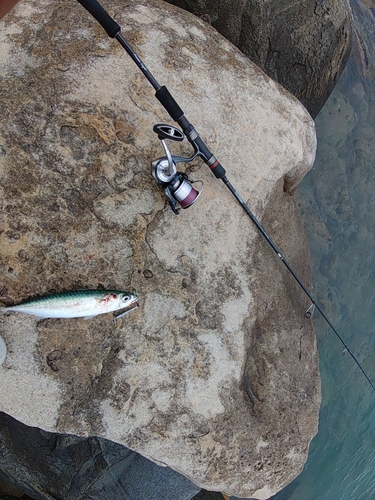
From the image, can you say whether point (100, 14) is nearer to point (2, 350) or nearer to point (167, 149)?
point (167, 149)

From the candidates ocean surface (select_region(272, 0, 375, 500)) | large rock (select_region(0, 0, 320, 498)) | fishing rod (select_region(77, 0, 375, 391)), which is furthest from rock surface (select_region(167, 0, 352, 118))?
fishing rod (select_region(77, 0, 375, 391))

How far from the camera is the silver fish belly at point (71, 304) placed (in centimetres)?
262

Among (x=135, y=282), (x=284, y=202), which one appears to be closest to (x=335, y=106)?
(x=284, y=202)

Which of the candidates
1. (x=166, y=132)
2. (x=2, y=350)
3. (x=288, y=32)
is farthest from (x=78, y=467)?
(x=288, y=32)

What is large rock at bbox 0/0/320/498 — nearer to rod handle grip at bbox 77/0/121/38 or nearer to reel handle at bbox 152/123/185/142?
reel handle at bbox 152/123/185/142

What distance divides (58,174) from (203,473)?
91.7 inches

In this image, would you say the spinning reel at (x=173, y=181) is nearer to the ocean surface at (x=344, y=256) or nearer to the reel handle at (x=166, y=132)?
the reel handle at (x=166, y=132)

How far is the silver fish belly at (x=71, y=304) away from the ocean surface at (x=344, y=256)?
13.4 feet

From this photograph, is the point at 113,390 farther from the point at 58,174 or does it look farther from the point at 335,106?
the point at 335,106

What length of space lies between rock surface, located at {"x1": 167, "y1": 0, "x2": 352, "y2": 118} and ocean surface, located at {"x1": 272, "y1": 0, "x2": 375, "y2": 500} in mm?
1482

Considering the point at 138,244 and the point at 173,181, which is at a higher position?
the point at 173,181

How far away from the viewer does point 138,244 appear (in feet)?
9.75

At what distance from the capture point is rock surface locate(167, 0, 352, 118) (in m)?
4.30

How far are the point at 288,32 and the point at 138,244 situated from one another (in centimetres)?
293
